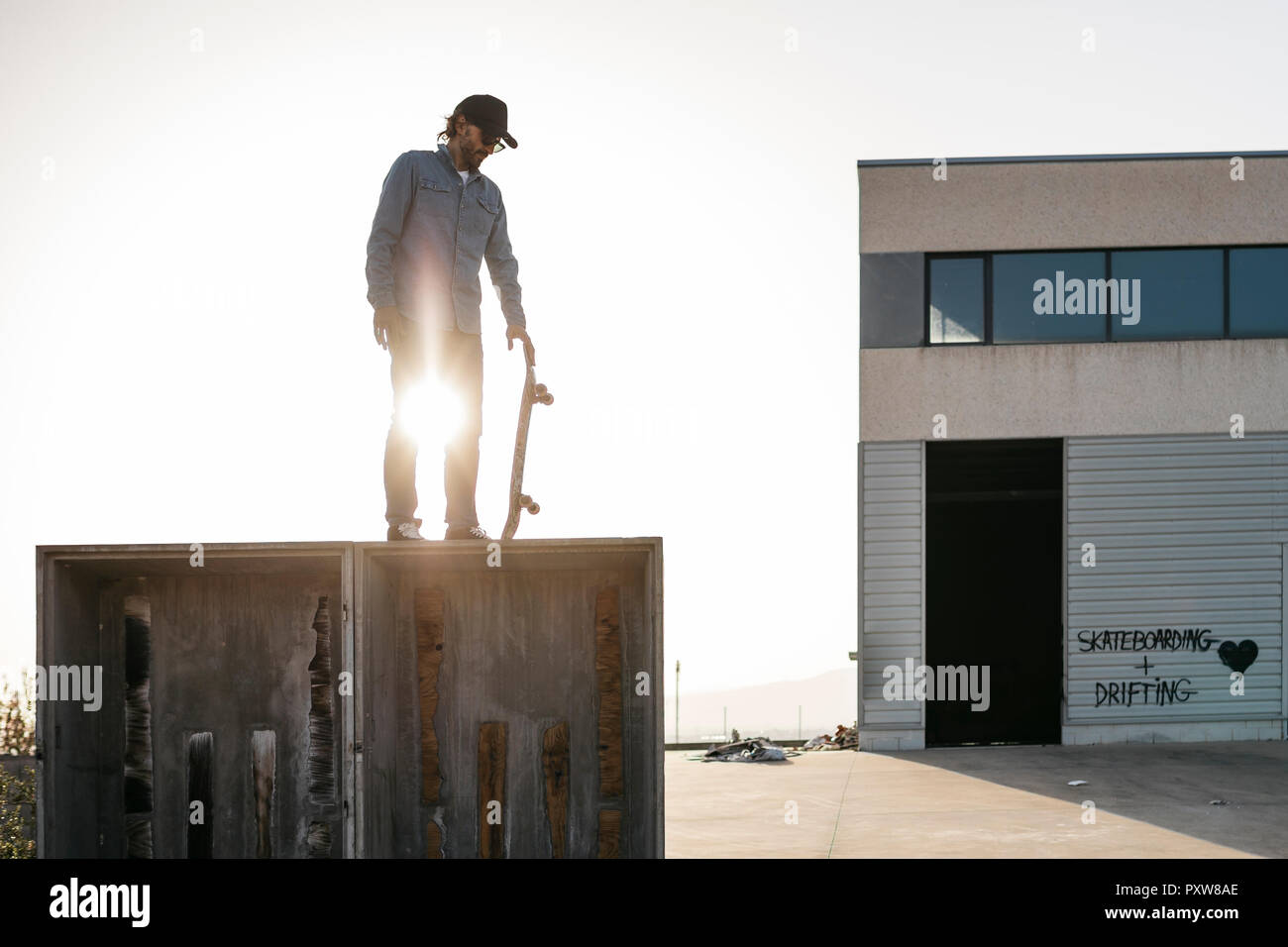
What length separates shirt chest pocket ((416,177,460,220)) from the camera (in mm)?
7188

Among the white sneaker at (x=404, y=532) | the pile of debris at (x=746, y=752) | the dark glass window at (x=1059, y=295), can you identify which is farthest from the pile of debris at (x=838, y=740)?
the white sneaker at (x=404, y=532)

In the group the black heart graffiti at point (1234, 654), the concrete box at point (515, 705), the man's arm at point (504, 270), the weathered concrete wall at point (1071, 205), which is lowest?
the black heart graffiti at point (1234, 654)

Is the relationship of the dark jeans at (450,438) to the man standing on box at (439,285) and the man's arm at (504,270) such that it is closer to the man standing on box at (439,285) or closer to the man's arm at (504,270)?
the man standing on box at (439,285)

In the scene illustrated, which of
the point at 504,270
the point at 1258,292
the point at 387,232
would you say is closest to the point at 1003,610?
the point at 1258,292

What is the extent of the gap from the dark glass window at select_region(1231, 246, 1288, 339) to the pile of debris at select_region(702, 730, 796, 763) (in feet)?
28.7

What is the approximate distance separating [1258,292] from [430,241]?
15983mm

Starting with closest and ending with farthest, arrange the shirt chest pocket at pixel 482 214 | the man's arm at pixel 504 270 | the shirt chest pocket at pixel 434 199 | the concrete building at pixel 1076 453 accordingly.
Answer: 1. the shirt chest pocket at pixel 434 199
2. the shirt chest pocket at pixel 482 214
3. the man's arm at pixel 504 270
4. the concrete building at pixel 1076 453

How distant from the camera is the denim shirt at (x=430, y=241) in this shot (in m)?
7.11

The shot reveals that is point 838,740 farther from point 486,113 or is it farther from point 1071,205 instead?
point 486,113

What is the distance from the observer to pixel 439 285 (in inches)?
285

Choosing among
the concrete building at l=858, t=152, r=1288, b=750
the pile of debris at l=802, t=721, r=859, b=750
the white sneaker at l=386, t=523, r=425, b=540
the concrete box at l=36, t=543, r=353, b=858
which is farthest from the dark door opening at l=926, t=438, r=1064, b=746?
the concrete box at l=36, t=543, r=353, b=858

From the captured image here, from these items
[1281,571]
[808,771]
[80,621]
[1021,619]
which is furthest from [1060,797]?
[80,621]
